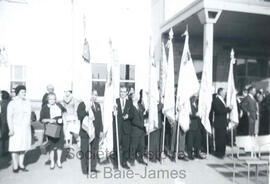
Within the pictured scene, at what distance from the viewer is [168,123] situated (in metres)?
7.02

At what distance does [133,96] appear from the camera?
236 inches

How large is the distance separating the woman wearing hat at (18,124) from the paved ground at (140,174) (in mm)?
488

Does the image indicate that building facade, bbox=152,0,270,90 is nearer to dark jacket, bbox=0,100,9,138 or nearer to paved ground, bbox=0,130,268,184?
paved ground, bbox=0,130,268,184

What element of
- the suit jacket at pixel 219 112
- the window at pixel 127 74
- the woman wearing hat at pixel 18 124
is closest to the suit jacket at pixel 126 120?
the woman wearing hat at pixel 18 124

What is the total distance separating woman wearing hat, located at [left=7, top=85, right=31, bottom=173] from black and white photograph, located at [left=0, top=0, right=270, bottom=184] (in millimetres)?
21

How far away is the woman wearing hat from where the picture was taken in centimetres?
524

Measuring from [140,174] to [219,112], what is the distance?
2825mm

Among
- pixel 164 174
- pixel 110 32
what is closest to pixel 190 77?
pixel 164 174

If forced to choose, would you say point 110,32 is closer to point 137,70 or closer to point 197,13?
point 137,70

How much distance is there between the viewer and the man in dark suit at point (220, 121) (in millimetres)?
6695

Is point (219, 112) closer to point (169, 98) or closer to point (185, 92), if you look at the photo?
point (185, 92)

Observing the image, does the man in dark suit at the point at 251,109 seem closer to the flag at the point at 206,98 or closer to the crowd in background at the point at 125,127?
the crowd in background at the point at 125,127

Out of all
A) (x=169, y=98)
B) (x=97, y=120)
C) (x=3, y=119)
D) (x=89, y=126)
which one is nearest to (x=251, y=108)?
(x=169, y=98)

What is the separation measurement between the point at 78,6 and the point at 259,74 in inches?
334
